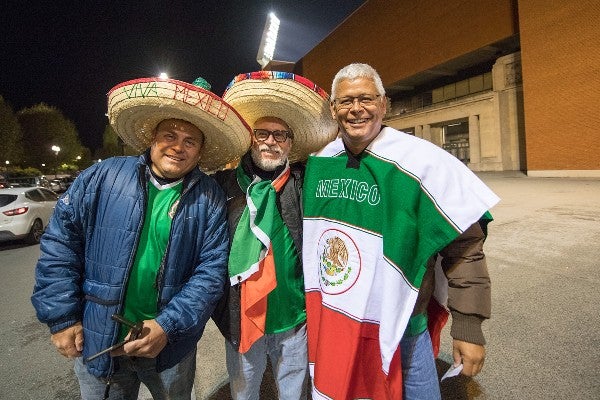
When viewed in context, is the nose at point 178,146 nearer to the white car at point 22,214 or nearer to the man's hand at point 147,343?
the man's hand at point 147,343

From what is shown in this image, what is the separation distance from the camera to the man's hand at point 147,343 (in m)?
1.45

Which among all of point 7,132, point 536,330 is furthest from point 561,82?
point 7,132

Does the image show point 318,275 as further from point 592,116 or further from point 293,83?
point 592,116

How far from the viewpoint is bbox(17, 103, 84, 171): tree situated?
3719cm

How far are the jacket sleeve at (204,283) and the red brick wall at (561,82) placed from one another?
17.7 meters

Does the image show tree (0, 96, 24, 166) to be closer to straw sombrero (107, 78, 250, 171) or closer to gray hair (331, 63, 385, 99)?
straw sombrero (107, 78, 250, 171)

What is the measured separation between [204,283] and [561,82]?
1885cm

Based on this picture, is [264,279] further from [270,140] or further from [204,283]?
[270,140]

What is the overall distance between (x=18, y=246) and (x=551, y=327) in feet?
35.8

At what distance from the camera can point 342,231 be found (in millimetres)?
1525

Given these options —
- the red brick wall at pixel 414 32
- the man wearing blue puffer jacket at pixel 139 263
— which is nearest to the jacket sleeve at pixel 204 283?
the man wearing blue puffer jacket at pixel 139 263

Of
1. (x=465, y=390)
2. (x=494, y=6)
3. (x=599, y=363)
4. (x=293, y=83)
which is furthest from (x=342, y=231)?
(x=494, y=6)

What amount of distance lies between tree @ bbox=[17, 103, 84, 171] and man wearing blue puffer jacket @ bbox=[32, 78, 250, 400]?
150 feet

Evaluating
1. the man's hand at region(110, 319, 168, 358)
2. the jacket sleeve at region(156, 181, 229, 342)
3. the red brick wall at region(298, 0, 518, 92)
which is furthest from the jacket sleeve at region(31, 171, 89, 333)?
the red brick wall at region(298, 0, 518, 92)
